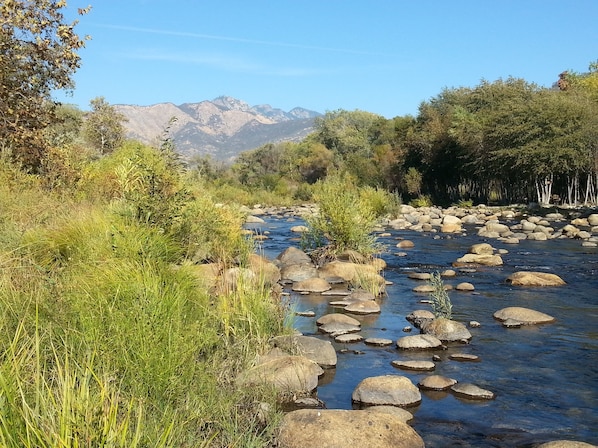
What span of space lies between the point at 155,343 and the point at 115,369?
0.53 metres

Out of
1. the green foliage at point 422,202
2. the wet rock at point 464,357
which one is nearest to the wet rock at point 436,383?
the wet rock at point 464,357

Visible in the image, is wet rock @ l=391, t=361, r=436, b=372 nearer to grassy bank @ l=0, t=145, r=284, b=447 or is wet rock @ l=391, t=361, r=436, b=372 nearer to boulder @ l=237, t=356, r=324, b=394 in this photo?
boulder @ l=237, t=356, r=324, b=394

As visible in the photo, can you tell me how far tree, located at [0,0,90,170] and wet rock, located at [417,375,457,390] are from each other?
10.4 meters

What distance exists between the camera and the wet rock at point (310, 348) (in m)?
8.04

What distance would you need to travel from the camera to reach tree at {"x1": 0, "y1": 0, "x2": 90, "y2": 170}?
13272mm

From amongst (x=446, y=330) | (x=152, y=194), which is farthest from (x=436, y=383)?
(x=152, y=194)

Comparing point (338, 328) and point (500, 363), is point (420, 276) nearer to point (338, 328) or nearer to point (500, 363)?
point (338, 328)

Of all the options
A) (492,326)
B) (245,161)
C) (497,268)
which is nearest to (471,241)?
(497,268)

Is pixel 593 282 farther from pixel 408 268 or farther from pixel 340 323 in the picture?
pixel 340 323

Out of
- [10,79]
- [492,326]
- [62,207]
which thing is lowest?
[492,326]

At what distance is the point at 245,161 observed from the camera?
9075 centimetres

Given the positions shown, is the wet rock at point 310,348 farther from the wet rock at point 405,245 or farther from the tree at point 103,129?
the tree at point 103,129

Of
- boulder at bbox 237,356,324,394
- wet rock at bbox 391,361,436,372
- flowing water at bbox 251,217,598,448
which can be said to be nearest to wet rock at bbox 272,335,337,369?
flowing water at bbox 251,217,598,448

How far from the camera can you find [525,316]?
1109 cm
